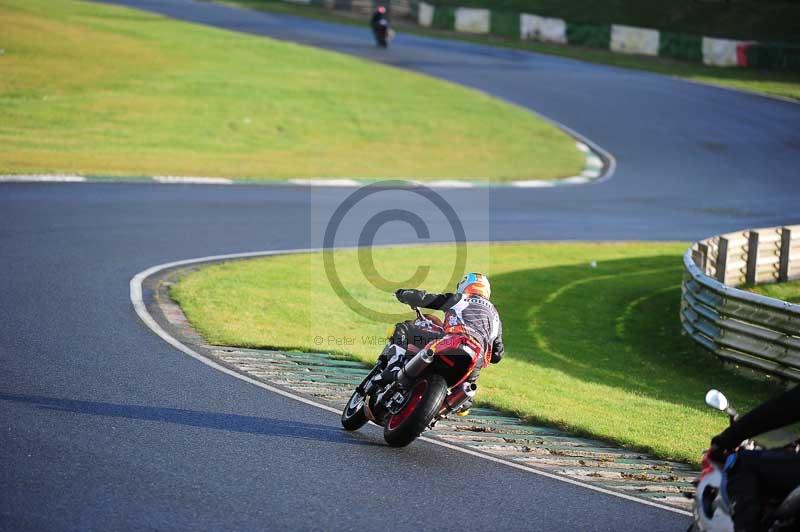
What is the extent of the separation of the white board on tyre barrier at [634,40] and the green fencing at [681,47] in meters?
0.34

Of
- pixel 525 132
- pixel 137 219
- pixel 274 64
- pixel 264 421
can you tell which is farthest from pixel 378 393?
pixel 274 64

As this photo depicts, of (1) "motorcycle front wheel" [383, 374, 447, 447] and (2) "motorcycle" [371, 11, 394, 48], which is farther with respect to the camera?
(2) "motorcycle" [371, 11, 394, 48]

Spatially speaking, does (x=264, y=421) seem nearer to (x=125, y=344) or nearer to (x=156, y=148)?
(x=125, y=344)

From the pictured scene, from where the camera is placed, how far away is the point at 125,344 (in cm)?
1152

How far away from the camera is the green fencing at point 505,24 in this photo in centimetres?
5622

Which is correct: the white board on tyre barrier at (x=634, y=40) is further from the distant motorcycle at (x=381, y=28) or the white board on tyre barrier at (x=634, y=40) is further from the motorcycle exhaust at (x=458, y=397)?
the motorcycle exhaust at (x=458, y=397)

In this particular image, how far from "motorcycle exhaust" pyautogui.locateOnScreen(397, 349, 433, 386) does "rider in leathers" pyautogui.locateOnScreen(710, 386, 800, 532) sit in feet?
9.81

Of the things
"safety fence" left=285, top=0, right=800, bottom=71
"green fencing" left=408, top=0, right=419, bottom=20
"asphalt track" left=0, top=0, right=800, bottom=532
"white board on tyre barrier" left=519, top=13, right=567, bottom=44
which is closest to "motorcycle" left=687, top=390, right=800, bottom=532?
"asphalt track" left=0, top=0, right=800, bottom=532

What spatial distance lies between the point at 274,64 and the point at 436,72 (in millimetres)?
6968

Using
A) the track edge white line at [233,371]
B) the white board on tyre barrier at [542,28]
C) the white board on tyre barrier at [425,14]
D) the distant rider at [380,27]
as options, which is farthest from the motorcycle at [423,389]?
the white board on tyre barrier at [425,14]

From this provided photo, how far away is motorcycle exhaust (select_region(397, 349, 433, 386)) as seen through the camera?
8656mm

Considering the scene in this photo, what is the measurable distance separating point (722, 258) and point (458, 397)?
10.4m

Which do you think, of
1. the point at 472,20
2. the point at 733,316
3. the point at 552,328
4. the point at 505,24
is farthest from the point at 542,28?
the point at 733,316

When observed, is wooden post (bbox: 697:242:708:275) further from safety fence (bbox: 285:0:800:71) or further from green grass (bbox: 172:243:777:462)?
safety fence (bbox: 285:0:800:71)
